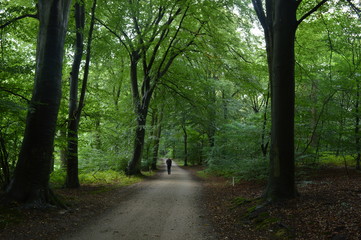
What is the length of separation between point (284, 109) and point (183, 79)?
477 inches

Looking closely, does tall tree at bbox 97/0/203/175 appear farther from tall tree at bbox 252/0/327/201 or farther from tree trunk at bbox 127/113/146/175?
tall tree at bbox 252/0/327/201

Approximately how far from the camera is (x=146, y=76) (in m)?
17.3

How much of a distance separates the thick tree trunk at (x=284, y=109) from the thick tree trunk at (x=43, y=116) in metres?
6.08

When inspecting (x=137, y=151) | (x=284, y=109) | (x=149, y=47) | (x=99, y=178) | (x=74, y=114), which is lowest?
(x=99, y=178)

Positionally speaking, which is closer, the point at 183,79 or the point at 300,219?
the point at 300,219

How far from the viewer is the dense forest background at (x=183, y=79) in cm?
948

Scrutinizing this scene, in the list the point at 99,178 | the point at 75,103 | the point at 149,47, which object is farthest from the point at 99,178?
the point at 149,47

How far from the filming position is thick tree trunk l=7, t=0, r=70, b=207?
6.70 metres

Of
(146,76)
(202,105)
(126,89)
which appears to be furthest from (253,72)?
(126,89)

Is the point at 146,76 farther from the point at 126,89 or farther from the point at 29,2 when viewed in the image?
the point at 126,89

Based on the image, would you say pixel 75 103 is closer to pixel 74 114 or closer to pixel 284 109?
pixel 74 114

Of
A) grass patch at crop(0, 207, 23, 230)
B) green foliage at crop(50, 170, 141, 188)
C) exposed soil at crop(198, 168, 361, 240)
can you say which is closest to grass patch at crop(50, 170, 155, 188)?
green foliage at crop(50, 170, 141, 188)

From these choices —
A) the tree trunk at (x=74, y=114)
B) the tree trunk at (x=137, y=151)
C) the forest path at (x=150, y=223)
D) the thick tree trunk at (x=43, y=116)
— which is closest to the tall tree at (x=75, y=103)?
the tree trunk at (x=74, y=114)

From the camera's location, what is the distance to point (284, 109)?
677 centimetres
